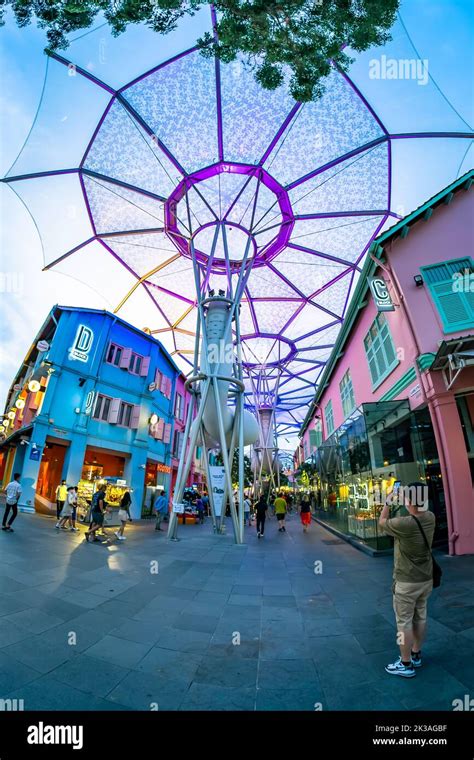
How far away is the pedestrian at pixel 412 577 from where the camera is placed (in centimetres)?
346

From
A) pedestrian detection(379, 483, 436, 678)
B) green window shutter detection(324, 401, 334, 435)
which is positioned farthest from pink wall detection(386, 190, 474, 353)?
green window shutter detection(324, 401, 334, 435)

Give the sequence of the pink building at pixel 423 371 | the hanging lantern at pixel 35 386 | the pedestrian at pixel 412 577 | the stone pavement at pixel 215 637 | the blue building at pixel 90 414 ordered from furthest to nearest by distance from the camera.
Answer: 1. the blue building at pixel 90 414
2. the hanging lantern at pixel 35 386
3. the pink building at pixel 423 371
4. the pedestrian at pixel 412 577
5. the stone pavement at pixel 215 637

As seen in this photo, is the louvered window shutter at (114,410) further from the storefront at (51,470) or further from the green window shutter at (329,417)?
the green window shutter at (329,417)

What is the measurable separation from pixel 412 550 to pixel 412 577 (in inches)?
10.4

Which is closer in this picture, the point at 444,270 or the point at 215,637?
the point at 215,637

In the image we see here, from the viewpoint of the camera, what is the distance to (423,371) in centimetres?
989

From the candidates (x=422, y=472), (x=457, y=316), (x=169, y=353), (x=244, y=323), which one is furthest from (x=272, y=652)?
(x=169, y=353)

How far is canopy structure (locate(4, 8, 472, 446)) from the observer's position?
42.4 feet

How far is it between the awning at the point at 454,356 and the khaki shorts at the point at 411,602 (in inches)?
261

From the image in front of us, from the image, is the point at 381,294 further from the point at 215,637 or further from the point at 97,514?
the point at 97,514

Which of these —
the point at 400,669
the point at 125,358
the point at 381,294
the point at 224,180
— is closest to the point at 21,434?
the point at 125,358

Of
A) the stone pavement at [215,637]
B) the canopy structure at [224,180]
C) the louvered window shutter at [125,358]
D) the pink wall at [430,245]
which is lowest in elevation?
the stone pavement at [215,637]

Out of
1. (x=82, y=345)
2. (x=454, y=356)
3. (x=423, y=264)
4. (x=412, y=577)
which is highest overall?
(x=82, y=345)

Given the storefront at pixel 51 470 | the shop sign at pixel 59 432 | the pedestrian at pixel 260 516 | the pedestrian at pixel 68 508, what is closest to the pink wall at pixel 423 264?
the pedestrian at pixel 260 516
